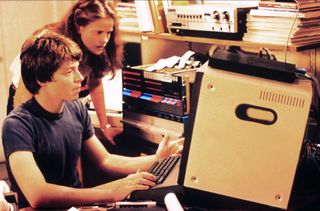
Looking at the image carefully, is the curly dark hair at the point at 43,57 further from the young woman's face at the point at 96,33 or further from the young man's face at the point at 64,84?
the young woman's face at the point at 96,33

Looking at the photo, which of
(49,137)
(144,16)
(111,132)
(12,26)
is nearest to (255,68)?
(49,137)

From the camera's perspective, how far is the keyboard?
5.21 feet

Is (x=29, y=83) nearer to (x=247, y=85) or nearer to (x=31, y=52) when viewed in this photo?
(x=31, y=52)

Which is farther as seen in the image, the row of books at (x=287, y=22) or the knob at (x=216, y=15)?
the knob at (x=216, y=15)

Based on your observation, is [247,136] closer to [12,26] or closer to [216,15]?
[216,15]

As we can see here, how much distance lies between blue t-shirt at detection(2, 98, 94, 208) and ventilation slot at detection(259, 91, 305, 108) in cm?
89

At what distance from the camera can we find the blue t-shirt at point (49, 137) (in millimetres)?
1680

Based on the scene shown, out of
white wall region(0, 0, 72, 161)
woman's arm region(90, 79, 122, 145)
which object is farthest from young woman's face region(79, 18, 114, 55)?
white wall region(0, 0, 72, 161)

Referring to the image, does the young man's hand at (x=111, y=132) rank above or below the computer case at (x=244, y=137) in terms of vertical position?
below

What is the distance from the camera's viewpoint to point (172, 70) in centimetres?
253

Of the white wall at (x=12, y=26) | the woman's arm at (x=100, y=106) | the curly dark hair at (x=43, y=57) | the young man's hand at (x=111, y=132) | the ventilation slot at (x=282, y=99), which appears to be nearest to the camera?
the ventilation slot at (x=282, y=99)

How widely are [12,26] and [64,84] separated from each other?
2212mm

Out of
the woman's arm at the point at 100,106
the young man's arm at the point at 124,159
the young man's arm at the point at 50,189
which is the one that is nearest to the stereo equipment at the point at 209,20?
the woman's arm at the point at 100,106

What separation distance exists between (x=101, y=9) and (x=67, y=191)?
3.47 ft
